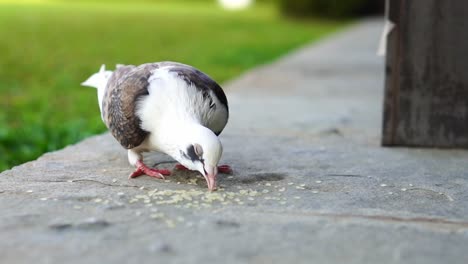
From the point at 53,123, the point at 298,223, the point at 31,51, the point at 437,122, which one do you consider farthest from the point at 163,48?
the point at 298,223

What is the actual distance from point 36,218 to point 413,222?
1429mm

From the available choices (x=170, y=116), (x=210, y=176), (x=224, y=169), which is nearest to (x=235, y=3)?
(x=224, y=169)

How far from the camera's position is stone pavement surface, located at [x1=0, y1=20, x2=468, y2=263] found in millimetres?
2492

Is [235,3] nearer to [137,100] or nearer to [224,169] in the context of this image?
[224,169]

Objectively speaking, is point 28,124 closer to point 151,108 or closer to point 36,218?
point 151,108

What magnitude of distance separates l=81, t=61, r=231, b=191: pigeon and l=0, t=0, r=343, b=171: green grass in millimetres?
1352

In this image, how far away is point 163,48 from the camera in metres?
11.1

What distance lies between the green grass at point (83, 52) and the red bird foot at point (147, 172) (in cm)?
133

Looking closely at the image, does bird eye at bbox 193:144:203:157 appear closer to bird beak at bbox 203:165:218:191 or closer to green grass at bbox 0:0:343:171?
bird beak at bbox 203:165:218:191

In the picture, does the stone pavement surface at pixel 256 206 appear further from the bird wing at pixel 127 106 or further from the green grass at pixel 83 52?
the green grass at pixel 83 52

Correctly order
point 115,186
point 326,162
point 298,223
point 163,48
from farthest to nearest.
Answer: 1. point 163,48
2. point 326,162
3. point 115,186
4. point 298,223

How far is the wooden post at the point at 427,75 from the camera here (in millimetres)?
4332

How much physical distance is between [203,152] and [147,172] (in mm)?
498

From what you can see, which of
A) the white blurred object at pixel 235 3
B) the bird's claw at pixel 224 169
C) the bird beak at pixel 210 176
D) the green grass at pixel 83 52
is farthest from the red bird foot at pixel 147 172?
the white blurred object at pixel 235 3
